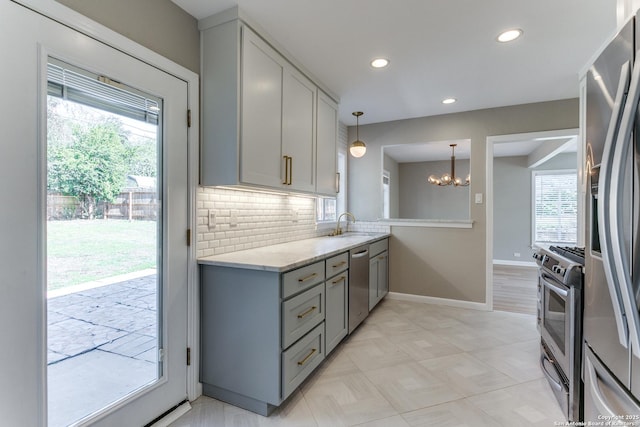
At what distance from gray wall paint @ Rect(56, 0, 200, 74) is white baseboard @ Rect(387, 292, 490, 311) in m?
3.46

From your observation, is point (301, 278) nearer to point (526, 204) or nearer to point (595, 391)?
point (595, 391)

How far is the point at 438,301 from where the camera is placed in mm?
3861

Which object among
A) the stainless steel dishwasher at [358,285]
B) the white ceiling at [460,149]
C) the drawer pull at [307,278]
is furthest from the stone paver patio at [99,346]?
the white ceiling at [460,149]

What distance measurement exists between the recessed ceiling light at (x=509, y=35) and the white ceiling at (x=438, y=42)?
0.04 meters

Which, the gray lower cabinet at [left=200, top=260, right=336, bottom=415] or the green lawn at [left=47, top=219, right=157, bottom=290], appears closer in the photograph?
the green lawn at [left=47, top=219, right=157, bottom=290]

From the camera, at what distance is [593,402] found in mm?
1271

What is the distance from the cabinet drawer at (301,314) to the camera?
1.79 meters

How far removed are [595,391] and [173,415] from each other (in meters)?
2.10

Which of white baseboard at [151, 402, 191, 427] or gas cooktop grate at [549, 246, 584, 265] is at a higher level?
gas cooktop grate at [549, 246, 584, 265]

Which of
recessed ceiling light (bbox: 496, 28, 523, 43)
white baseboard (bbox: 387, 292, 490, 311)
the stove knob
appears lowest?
white baseboard (bbox: 387, 292, 490, 311)

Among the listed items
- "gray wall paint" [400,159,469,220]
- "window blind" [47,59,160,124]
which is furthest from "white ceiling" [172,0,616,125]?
"gray wall paint" [400,159,469,220]

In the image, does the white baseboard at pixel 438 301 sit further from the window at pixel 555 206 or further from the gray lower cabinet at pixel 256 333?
the window at pixel 555 206

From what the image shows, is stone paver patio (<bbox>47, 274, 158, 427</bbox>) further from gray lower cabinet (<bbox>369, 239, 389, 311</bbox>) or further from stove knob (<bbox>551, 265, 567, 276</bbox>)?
stove knob (<bbox>551, 265, 567, 276</bbox>)

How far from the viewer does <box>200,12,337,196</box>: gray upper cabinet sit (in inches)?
74.7
